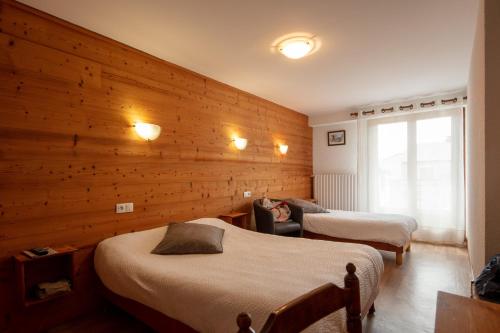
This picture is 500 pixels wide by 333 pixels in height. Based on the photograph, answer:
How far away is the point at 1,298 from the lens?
6.55 feet

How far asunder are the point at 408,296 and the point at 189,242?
2247 millimetres

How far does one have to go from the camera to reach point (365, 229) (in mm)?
3793

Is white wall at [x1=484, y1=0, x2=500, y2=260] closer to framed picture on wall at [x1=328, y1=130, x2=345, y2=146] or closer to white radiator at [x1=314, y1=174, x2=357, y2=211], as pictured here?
white radiator at [x1=314, y1=174, x2=357, y2=211]

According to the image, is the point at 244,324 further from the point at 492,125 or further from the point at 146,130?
the point at 146,130

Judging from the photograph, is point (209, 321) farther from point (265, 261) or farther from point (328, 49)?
point (328, 49)

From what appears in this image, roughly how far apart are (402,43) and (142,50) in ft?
8.98

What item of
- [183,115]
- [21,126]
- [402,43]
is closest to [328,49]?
[402,43]

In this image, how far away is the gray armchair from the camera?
3.82 metres

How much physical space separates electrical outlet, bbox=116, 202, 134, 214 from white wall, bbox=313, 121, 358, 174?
14.2ft

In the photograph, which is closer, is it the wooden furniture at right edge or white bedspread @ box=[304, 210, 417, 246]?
the wooden furniture at right edge

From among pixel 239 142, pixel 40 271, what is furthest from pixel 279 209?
pixel 40 271

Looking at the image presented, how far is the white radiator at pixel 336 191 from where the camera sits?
5.46 metres

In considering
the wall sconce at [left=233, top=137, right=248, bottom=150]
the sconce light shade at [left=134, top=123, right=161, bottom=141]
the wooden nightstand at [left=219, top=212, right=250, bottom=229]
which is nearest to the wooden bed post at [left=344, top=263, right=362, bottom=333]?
the sconce light shade at [left=134, top=123, right=161, bottom=141]

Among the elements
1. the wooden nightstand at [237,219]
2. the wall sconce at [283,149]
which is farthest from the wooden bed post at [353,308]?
the wall sconce at [283,149]
